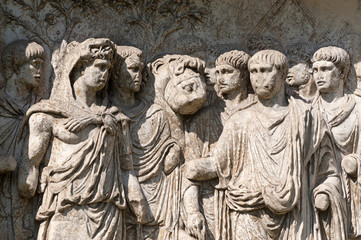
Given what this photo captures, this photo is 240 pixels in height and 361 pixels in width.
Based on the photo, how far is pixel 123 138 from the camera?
10930 mm

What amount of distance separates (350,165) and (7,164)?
340 cm

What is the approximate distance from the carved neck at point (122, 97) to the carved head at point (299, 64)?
165 cm

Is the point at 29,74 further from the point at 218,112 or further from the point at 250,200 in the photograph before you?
the point at 250,200

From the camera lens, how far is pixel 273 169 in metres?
10.8

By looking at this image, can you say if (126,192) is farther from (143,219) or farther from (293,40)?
(293,40)

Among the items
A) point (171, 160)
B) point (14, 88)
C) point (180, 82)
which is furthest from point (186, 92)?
point (14, 88)

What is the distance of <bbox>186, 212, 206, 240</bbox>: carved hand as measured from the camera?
10.8 meters

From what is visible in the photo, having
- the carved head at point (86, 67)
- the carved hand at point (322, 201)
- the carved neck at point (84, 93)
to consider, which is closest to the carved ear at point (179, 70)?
the carved head at point (86, 67)

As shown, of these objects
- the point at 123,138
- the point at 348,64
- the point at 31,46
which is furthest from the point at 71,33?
the point at 348,64

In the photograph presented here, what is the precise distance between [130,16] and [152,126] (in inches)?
46.4

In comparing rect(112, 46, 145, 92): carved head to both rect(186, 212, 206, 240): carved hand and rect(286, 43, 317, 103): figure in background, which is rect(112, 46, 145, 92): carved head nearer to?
rect(186, 212, 206, 240): carved hand

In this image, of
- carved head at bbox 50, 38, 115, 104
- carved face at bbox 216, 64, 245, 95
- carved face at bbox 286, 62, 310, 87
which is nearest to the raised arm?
carved head at bbox 50, 38, 115, 104

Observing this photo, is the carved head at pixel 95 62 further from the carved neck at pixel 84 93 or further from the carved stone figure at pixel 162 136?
the carved stone figure at pixel 162 136

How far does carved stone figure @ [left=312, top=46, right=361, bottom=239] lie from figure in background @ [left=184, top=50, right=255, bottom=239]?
0.74 meters
